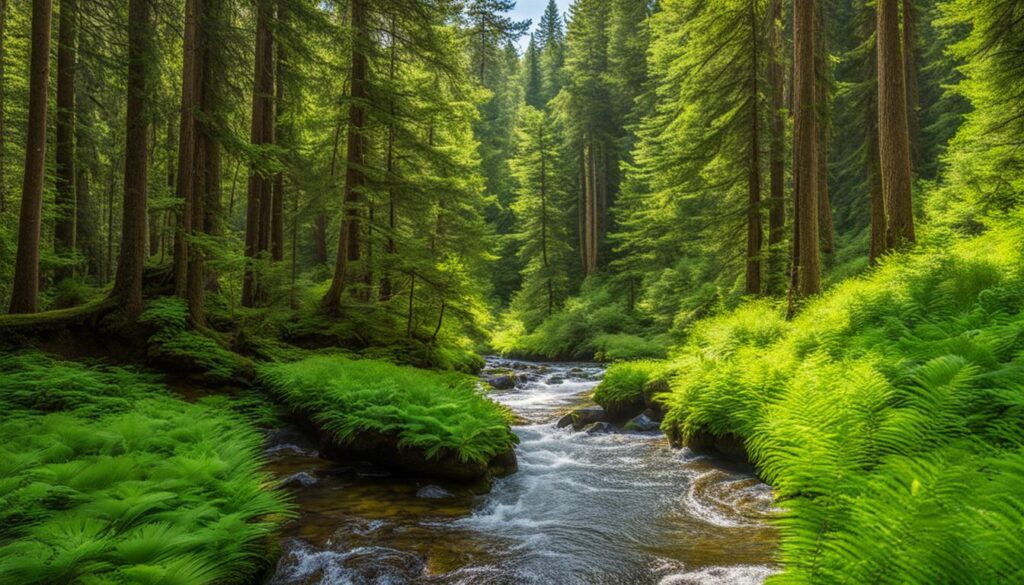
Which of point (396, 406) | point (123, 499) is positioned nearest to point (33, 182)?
point (396, 406)

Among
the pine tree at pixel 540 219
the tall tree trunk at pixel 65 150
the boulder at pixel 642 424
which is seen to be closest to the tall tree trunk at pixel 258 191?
the tall tree trunk at pixel 65 150

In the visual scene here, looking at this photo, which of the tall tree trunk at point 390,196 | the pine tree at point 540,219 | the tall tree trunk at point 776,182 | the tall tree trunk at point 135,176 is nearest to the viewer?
the tall tree trunk at point 135,176

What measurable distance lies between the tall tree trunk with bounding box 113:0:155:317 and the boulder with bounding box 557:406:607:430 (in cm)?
906

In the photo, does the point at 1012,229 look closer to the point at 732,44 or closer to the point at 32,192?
the point at 732,44

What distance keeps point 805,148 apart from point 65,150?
19919mm

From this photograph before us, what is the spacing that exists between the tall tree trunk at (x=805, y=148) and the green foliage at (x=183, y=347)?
12342 mm

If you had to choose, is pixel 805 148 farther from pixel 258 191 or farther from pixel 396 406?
pixel 258 191

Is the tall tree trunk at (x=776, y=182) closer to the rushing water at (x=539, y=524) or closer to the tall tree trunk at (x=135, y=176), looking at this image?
the rushing water at (x=539, y=524)

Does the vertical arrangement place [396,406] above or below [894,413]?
below

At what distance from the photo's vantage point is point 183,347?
972cm

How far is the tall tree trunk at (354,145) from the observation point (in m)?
13.2

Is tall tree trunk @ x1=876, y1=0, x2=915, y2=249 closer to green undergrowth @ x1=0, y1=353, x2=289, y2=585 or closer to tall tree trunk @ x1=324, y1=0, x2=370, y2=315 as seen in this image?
tall tree trunk @ x1=324, y1=0, x2=370, y2=315

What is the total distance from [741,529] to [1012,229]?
6.83 metres

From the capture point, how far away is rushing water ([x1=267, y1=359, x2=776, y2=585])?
498cm
